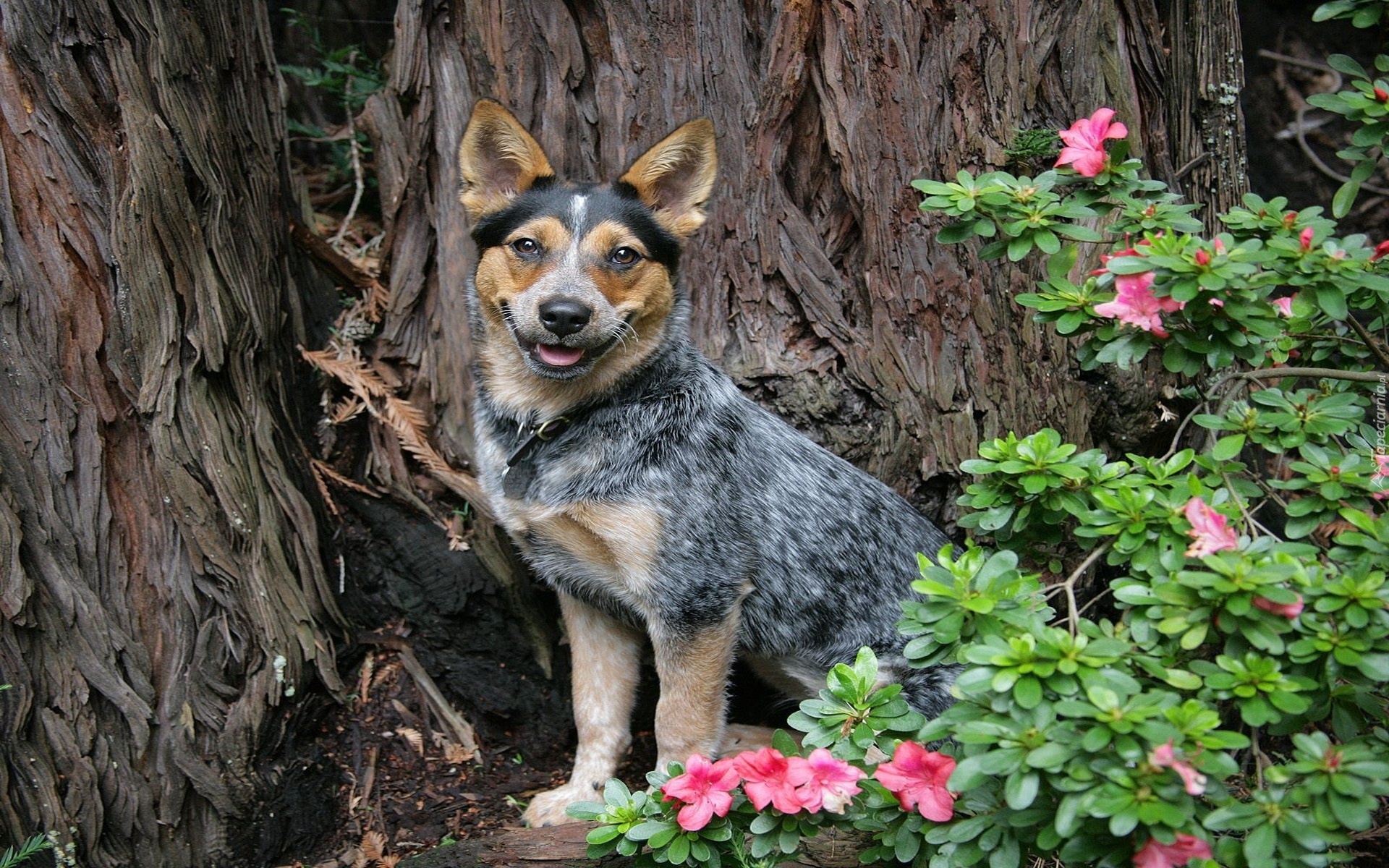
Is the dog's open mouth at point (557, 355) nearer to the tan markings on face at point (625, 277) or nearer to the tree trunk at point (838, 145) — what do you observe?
the tan markings on face at point (625, 277)

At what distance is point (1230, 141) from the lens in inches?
178

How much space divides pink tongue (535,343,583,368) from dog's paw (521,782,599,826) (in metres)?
1.72

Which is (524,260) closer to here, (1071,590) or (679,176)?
(679,176)

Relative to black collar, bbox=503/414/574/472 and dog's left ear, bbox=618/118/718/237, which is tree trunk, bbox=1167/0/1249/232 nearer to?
dog's left ear, bbox=618/118/718/237

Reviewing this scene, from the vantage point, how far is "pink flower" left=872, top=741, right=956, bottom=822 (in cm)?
282

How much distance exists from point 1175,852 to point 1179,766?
25 centimetres

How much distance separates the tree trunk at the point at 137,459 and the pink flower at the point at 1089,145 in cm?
305

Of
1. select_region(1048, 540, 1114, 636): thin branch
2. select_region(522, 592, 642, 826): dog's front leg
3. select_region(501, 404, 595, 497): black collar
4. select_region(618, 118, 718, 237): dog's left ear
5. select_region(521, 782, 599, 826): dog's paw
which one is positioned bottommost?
select_region(521, 782, 599, 826): dog's paw

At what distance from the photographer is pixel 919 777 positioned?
2855 millimetres

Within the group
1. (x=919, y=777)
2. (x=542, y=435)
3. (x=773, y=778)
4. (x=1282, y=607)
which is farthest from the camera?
(x=542, y=435)

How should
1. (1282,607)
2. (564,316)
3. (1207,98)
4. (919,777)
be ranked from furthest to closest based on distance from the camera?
(1207,98), (564,316), (919,777), (1282,607)

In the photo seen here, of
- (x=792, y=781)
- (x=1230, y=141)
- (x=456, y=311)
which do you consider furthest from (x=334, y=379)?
(x=1230, y=141)

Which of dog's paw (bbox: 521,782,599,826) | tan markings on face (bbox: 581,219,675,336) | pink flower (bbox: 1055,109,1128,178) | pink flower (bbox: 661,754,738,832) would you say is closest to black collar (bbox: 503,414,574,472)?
tan markings on face (bbox: 581,219,675,336)

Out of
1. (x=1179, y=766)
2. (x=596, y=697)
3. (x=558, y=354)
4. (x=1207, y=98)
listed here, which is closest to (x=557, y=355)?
(x=558, y=354)
